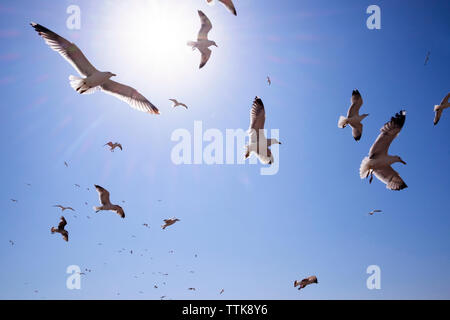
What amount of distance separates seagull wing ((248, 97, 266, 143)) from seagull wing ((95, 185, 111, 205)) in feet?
17.8

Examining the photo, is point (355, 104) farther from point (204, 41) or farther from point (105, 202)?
point (105, 202)

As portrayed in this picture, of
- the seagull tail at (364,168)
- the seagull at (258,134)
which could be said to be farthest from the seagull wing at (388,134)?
the seagull at (258,134)

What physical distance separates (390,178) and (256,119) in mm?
5035

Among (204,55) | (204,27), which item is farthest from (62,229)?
(204,27)

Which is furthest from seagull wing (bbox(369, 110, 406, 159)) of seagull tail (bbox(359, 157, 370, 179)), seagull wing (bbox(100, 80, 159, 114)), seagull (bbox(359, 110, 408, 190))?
seagull wing (bbox(100, 80, 159, 114))

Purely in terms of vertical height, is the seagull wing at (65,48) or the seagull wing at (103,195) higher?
the seagull wing at (65,48)

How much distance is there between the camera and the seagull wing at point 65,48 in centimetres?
1153

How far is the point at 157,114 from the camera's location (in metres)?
12.7

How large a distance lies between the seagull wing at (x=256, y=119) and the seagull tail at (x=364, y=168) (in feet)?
11.4

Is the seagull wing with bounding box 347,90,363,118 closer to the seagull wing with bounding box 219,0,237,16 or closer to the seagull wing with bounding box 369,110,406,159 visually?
the seagull wing with bounding box 369,110,406,159

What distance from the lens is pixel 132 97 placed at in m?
12.8

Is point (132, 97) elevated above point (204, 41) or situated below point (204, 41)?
below

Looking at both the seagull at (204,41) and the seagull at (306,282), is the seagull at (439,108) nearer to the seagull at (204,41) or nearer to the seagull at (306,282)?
the seagull at (306,282)

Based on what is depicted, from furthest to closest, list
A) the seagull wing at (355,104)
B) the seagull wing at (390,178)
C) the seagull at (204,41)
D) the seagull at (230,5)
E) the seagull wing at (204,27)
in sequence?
the seagull wing at (355,104) → the seagull wing at (204,27) → the seagull at (204,41) → the seagull wing at (390,178) → the seagull at (230,5)
